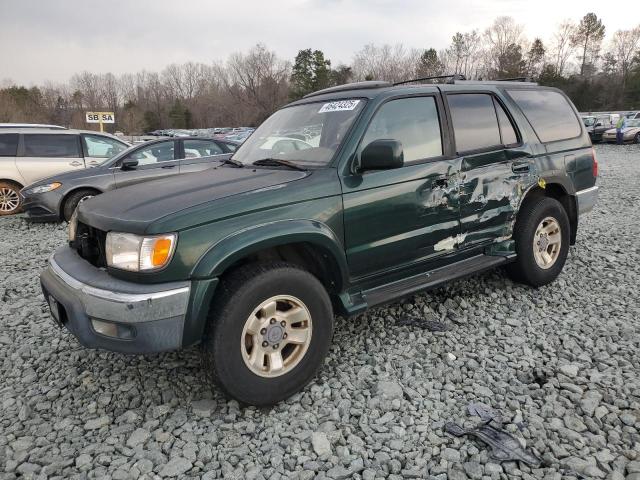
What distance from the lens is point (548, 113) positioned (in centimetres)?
448

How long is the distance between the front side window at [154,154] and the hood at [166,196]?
519 centimetres

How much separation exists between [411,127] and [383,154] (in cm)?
70

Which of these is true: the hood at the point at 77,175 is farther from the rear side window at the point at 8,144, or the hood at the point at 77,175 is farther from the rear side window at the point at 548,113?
the rear side window at the point at 548,113

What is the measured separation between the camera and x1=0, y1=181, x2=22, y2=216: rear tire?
9211 millimetres

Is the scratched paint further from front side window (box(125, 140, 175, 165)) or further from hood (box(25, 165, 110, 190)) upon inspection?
hood (box(25, 165, 110, 190))

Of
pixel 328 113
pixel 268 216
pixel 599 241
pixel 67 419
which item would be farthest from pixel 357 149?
pixel 599 241

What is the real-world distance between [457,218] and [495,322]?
0.94 m

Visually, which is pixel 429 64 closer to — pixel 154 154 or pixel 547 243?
pixel 154 154

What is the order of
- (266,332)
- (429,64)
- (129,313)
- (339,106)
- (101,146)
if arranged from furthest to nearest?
(429,64)
(101,146)
(339,106)
(266,332)
(129,313)

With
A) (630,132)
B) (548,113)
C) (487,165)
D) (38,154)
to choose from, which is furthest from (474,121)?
(630,132)

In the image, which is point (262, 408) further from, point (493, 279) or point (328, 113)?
point (493, 279)

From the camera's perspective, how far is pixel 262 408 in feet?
9.14

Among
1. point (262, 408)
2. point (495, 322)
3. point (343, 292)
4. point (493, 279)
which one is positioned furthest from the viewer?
point (493, 279)

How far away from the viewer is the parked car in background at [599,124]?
25.5 m
